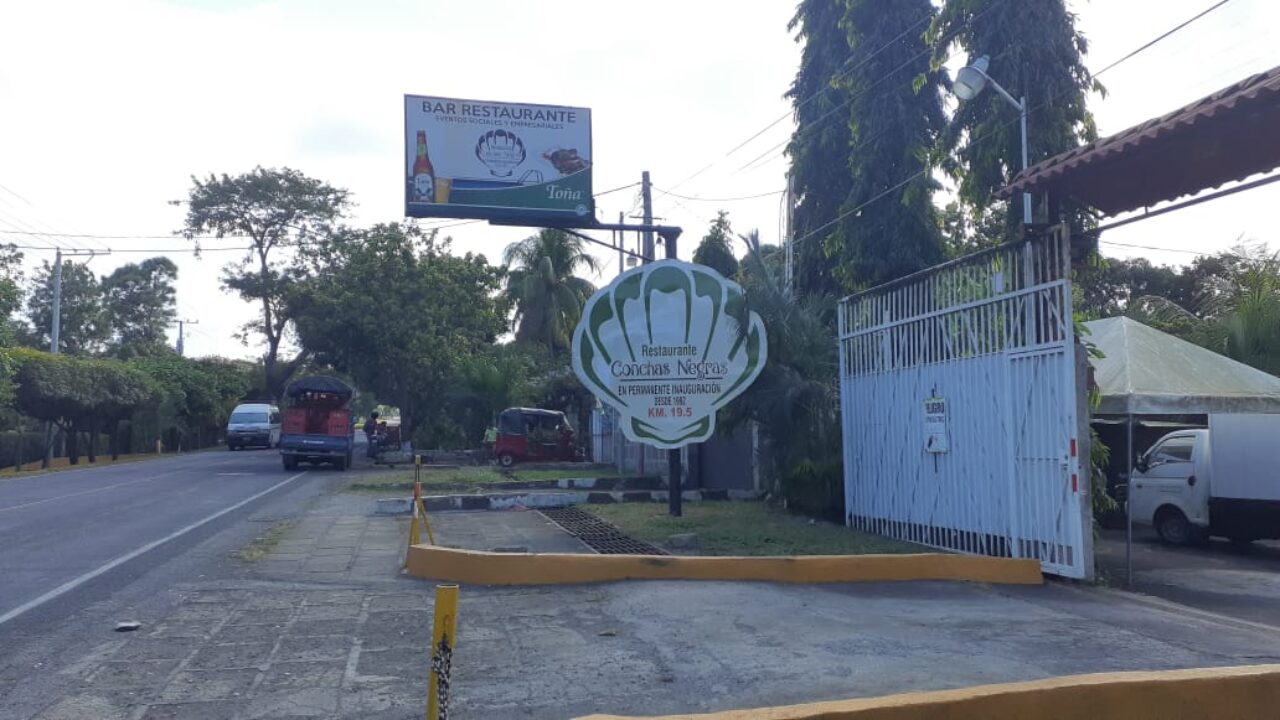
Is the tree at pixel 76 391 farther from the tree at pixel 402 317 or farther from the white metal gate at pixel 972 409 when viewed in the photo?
the white metal gate at pixel 972 409

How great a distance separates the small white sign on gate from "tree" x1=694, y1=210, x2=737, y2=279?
16.9m

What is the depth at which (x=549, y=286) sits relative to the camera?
1741 inches

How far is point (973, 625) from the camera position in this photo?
8.37 m

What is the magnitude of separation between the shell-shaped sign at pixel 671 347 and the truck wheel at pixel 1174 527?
5968mm

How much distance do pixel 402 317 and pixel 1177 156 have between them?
3145 centimetres

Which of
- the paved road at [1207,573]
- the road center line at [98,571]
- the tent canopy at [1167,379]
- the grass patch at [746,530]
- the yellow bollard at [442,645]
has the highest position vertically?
the tent canopy at [1167,379]

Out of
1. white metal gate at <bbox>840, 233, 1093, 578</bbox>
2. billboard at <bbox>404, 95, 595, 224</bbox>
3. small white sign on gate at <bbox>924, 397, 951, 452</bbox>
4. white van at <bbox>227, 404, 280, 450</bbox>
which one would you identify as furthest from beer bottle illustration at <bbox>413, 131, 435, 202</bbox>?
white van at <bbox>227, 404, 280, 450</bbox>

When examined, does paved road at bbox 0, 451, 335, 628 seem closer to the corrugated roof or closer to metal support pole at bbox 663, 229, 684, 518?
metal support pole at bbox 663, 229, 684, 518

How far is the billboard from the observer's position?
70.2 feet

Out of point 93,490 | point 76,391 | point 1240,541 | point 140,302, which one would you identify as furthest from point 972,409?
point 140,302

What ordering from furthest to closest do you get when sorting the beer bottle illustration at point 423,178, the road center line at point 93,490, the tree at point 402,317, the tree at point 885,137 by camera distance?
1. the tree at point 402,317
2. the tree at point 885,137
3. the beer bottle illustration at point 423,178
4. the road center line at point 93,490

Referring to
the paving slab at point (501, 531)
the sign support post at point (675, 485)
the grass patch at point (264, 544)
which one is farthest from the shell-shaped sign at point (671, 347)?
the grass patch at point (264, 544)

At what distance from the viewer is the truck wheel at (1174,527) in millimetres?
14461

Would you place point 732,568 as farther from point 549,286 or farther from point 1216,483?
point 549,286
